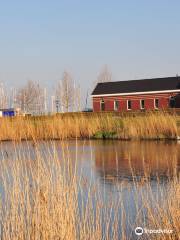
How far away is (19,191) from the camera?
12.1ft

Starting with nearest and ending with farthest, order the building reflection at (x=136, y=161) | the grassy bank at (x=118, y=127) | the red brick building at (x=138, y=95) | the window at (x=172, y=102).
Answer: the building reflection at (x=136, y=161)
the grassy bank at (x=118, y=127)
the window at (x=172, y=102)
the red brick building at (x=138, y=95)

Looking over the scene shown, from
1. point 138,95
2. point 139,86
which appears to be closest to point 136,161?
point 138,95

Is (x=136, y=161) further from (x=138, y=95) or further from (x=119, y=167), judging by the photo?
(x=138, y=95)

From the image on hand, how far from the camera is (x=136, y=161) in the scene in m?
9.65

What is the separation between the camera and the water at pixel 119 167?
448cm

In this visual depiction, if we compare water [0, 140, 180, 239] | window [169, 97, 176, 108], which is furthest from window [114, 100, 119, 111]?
water [0, 140, 180, 239]

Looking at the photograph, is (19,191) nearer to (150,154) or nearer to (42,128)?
(150,154)

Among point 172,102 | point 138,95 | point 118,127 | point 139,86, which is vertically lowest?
point 118,127

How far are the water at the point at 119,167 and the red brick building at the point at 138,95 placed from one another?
781 inches

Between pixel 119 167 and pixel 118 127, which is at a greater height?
pixel 118 127

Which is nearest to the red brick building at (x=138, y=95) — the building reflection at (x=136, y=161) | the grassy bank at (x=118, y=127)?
the grassy bank at (x=118, y=127)

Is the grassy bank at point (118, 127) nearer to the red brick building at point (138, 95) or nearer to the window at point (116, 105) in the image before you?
the red brick building at point (138, 95)

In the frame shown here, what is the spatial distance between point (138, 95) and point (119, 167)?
90.4ft

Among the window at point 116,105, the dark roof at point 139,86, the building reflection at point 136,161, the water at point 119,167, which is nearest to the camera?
the water at point 119,167
